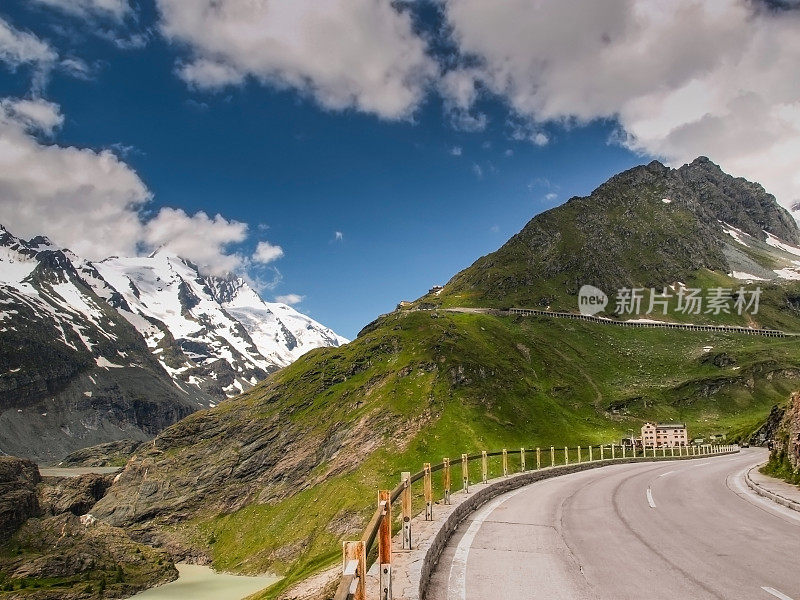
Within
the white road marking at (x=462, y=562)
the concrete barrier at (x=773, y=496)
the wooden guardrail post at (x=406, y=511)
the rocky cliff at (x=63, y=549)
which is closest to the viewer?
the white road marking at (x=462, y=562)

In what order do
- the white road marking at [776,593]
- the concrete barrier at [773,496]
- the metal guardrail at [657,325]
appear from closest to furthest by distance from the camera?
the white road marking at [776,593] < the concrete barrier at [773,496] < the metal guardrail at [657,325]

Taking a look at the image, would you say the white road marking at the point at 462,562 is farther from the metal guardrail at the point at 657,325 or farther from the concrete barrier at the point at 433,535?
the metal guardrail at the point at 657,325

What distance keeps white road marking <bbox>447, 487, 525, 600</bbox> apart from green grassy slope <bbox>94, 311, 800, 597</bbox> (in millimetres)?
63224

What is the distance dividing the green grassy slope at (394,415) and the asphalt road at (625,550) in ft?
207

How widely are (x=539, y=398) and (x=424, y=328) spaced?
3605 cm

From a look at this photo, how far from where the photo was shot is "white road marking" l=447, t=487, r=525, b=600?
1013cm

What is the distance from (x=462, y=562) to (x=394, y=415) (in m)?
94.3

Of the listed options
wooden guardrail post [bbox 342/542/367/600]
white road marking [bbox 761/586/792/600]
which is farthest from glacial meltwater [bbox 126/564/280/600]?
wooden guardrail post [bbox 342/542/367/600]

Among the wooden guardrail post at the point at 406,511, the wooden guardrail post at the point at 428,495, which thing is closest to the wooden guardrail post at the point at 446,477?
the wooden guardrail post at the point at 428,495

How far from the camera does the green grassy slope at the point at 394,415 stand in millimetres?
94062

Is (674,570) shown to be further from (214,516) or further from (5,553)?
(5,553)

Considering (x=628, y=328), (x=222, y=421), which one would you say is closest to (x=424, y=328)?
(x=222, y=421)

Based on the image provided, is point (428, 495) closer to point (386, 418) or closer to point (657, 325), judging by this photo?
point (386, 418)

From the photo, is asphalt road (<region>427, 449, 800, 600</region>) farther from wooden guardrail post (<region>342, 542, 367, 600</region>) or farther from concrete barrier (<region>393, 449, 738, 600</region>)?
wooden guardrail post (<region>342, 542, 367, 600</region>)
